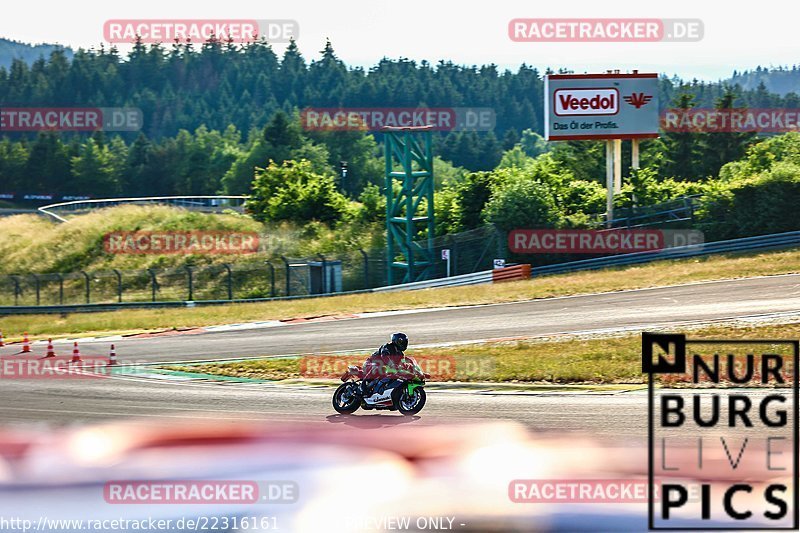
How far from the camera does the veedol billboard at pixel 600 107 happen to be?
46.8 m

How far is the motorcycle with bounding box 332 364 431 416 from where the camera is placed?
59.2ft

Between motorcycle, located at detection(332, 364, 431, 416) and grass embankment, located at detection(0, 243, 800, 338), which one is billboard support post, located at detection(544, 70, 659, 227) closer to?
grass embankment, located at detection(0, 243, 800, 338)

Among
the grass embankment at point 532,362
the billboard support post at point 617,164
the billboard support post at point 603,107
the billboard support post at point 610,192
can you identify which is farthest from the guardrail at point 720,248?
the grass embankment at point 532,362

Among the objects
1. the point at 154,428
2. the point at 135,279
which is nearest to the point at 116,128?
the point at 135,279

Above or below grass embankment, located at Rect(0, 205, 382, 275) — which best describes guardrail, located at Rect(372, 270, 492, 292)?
below

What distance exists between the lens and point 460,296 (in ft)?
125

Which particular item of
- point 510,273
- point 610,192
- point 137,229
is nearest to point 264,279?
point 510,273

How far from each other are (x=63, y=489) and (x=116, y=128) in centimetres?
18749

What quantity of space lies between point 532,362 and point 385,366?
608 cm

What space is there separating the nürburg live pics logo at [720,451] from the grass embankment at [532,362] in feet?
7.10

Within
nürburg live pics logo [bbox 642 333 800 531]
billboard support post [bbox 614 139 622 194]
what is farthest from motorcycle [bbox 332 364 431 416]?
billboard support post [bbox 614 139 622 194]

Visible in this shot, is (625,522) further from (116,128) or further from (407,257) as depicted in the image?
(116,128)

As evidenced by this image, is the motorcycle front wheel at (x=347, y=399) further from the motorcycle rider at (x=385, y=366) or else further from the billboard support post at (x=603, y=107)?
the billboard support post at (x=603, y=107)

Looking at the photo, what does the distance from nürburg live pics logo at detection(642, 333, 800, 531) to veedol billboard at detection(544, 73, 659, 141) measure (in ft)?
93.9
